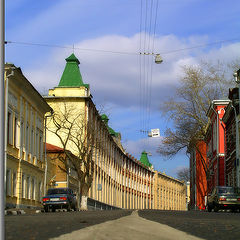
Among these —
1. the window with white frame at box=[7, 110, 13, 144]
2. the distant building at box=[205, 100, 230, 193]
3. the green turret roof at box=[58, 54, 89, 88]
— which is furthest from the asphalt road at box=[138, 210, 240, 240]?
the green turret roof at box=[58, 54, 89, 88]

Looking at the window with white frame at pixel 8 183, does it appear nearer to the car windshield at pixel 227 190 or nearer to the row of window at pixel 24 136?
the row of window at pixel 24 136

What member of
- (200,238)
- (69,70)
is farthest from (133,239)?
(69,70)

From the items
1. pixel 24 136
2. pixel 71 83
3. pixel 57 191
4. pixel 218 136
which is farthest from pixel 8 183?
pixel 71 83

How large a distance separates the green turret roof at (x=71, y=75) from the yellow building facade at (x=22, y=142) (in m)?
20.1

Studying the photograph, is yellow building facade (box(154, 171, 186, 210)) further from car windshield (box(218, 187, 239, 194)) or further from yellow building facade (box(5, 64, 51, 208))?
car windshield (box(218, 187, 239, 194))

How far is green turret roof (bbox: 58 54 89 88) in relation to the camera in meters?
69.5

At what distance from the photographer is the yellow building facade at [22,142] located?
3747 centimetres

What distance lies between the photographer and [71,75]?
231ft

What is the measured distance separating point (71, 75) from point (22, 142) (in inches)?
1181

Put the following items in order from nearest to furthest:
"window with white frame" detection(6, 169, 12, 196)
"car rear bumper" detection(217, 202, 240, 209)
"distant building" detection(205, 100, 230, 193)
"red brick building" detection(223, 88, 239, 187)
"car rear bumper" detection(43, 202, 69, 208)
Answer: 1. "car rear bumper" detection(217, 202, 240, 209)
2. "car rear bumper" detection(43, 202, 69, 208)
3. "window with white frame" detection(6, 169, 12, 196)
4. "red brick building" detection(223, 88, 239, 187)
5. "distant building" detection(205, 100, 230, 193)

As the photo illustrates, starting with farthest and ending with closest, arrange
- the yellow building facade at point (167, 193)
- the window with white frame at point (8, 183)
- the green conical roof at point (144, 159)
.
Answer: the green conical roof at point (144, 159) < the yellow building facade at point (167, 193) < the window with white frame at point (8, 183)

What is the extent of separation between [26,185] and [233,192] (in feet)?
52.0

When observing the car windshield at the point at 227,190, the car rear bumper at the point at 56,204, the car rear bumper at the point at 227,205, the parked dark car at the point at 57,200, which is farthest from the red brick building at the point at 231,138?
the car rear bumper at the point at 56,204

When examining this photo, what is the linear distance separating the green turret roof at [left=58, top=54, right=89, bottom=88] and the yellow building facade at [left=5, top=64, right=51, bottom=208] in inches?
790
